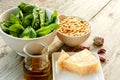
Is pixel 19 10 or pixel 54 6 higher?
pixel 19 10

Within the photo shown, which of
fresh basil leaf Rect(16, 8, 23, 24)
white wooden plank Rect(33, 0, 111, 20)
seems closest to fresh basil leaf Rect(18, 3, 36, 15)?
fresh basil leaf Rect(16, 8, 23, 24)

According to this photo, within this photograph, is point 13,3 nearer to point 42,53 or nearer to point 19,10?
point 19,10

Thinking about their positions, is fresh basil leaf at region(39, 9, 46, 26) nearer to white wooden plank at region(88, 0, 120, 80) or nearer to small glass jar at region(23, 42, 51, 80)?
small glass jar at region(23, 42, 51, 80)

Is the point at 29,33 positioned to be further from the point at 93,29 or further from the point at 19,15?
the point at 93,29

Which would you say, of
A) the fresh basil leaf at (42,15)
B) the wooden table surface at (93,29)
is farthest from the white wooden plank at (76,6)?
the fresh basil leaf at (42,15)

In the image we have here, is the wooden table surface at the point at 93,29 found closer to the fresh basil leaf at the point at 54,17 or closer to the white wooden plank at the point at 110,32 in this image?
the white wooden plank at the point at 110,32

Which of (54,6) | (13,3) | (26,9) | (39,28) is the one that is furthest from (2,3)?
(39,28)
